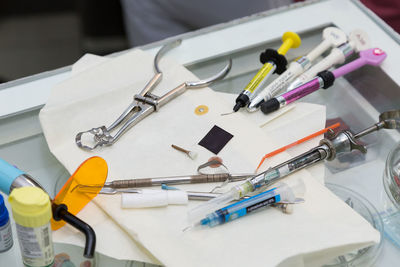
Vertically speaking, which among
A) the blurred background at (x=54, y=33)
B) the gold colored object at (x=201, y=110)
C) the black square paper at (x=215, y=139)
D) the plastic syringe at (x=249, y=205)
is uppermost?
the blurred background at (x=54, y=33)

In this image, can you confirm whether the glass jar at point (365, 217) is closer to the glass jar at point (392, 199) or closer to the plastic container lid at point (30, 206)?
the glass jar at point (392, 199)

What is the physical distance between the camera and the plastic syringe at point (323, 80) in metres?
0.86

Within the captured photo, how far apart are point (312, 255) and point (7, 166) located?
37cm

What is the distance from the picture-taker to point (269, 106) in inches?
33.8

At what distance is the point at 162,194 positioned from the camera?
0.72 m

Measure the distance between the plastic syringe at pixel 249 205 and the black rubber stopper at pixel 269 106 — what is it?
0.16 meters

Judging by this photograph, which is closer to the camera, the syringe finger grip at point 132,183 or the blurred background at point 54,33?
the syringe finger grip at point 132,183

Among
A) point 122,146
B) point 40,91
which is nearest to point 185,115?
point 122,146

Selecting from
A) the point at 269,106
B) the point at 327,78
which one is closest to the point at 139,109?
the point at 269,106

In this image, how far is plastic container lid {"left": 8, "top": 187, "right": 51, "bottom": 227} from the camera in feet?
1.94

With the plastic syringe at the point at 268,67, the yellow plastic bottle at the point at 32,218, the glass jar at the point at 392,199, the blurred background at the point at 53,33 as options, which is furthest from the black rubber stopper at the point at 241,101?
the blurred background at the point at 53,33

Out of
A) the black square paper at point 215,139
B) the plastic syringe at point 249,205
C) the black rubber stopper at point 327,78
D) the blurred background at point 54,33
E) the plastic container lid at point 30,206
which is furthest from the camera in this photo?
the blurred background at point 54,33

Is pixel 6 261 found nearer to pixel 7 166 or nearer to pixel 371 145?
pixel 7 166

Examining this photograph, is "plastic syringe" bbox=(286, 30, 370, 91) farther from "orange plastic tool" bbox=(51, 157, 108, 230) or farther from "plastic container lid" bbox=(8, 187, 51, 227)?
"plastic container lid" bbox=(8, 187, 51, 227)
